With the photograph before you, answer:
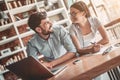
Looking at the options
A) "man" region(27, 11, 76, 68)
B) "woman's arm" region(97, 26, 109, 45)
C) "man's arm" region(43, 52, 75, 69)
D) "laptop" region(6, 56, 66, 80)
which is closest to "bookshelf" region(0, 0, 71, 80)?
"man" region(27, 11, 76, 68)

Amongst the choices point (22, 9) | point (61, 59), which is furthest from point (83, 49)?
point (22, 9)

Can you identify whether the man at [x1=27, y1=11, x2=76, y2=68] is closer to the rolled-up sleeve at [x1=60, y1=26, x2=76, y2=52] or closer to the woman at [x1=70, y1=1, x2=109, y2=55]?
the rolled-up sleeve at [x1=60, y1=26, x2=76, y2=52]

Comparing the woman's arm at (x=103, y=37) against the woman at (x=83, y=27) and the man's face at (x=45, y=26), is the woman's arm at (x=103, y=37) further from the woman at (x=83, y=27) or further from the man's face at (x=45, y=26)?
the man's face at (x=45, y=26)

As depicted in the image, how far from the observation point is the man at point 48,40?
244cm

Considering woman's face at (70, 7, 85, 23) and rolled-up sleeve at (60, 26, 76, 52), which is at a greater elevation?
woman's face at (70, 7, 85, 23)

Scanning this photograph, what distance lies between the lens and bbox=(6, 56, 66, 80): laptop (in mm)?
1600

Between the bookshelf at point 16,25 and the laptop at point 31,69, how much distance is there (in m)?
3.55

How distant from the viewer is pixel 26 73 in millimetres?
1731

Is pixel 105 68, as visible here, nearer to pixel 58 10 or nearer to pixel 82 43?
pixel 82 43

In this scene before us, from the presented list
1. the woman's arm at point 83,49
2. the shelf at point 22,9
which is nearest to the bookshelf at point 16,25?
the shelf at point 22,9

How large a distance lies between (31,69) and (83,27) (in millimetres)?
1216

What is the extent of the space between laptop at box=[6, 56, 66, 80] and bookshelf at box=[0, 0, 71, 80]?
11.6 ft

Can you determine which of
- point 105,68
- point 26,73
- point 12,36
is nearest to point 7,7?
point 12,36

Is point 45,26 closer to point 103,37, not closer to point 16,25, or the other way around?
point 103,37
